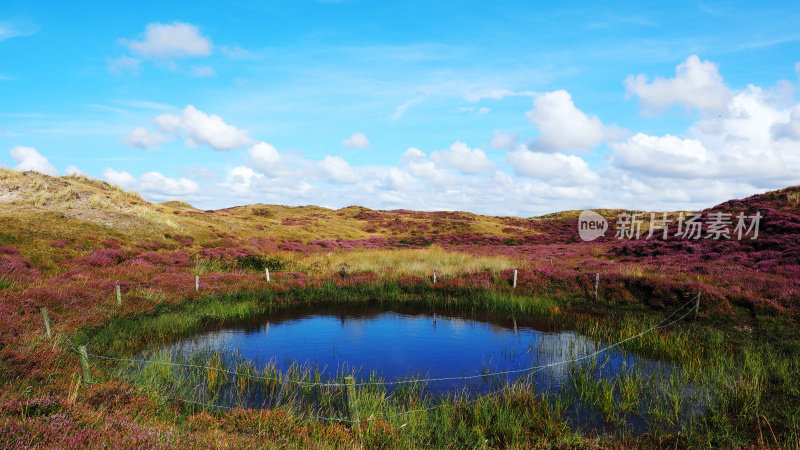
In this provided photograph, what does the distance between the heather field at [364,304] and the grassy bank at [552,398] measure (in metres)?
0.06

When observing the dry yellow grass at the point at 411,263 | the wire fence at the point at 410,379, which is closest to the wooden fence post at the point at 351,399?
the wire fence at the point at 410,379

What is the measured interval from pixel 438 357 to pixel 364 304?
32.1 ft

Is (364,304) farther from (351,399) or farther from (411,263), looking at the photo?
(351,399)

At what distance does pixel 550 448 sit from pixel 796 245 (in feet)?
97.9

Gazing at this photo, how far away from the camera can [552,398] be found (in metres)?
10.1

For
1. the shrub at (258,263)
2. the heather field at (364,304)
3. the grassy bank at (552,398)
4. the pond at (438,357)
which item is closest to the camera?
the heather field at (364,304)

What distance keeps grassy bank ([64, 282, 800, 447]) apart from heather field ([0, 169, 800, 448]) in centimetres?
6

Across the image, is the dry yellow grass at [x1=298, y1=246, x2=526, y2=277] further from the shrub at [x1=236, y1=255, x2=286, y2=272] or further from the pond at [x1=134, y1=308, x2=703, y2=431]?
the pond at [x1=134, y1=308, x2=703, y2=431]

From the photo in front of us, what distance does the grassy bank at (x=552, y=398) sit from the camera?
760 centimetres

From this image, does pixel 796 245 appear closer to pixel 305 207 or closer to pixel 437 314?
pixel 437 314

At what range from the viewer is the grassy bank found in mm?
7598

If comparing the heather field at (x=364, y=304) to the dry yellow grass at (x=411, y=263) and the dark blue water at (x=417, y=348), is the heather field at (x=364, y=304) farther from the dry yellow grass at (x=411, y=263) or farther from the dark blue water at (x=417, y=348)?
the dark blue water at (x=417, y=348)

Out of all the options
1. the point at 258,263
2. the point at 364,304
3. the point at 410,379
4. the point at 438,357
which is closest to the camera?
the point at 410,379

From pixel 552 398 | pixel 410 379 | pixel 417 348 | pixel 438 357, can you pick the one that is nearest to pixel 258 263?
pixel 417 348
